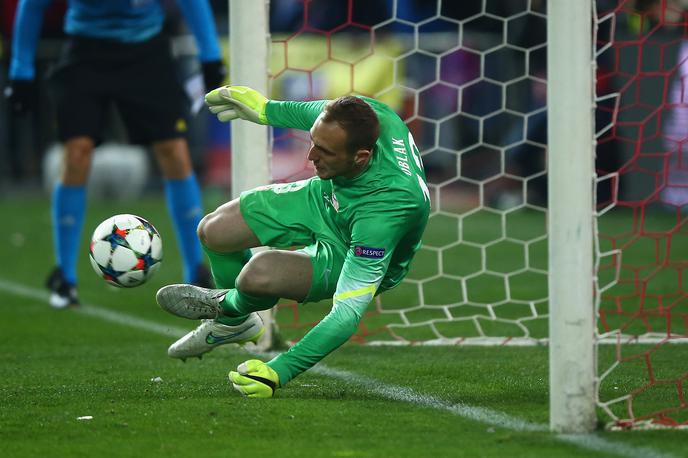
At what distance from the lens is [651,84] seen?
34.5 feet

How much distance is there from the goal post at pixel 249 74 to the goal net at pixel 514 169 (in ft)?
0.35

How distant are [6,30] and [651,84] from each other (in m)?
6.90

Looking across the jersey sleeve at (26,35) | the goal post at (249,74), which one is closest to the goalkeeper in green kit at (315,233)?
the goal post at (249,74)

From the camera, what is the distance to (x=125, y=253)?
451 cm

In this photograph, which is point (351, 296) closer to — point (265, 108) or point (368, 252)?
point (368, 252)

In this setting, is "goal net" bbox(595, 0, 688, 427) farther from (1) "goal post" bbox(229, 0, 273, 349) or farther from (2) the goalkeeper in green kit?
(1) "goal post" bbox(229, 0, 273, 349)

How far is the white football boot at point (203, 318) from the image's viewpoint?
4398 mm

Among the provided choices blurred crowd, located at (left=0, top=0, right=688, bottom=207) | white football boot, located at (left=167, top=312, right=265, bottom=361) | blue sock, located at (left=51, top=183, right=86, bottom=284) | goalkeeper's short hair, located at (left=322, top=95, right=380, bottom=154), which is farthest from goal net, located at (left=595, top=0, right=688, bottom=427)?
blue sock, located at (left=51, top=183, right=86, bottom=284)

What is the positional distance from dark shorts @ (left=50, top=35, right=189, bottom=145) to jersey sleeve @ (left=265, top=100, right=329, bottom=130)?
2.37 meters

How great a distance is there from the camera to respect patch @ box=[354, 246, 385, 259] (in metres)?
3.89

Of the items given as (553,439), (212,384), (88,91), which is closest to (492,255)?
(88,91)

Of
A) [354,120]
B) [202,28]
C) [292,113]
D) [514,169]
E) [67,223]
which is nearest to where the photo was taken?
[354,120]

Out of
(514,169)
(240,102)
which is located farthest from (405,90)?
(240,102)

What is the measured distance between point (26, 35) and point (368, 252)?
3.28 meters
